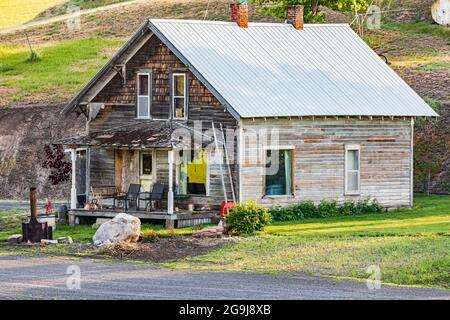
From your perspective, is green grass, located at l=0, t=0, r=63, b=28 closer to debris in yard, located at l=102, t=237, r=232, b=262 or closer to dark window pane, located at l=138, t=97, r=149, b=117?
dark window pane, located at l=138, t=97, r=149, b=117

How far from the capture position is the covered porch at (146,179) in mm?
42156

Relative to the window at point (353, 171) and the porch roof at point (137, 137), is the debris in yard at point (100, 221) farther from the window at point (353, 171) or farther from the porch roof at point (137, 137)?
the window at point (353, 171)

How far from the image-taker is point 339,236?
38031 mm

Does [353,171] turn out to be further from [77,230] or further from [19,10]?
[19,10]

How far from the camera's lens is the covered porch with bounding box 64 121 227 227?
42156mm

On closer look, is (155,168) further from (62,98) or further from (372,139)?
(62,98)

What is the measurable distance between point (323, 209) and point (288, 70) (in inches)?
197

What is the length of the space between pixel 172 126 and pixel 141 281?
14.1 metres

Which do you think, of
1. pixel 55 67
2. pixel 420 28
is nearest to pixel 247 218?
pixel 420 28

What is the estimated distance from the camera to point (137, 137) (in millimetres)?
43531

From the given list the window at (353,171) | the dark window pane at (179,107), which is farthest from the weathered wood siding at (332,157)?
the dark window pane at (179,107)

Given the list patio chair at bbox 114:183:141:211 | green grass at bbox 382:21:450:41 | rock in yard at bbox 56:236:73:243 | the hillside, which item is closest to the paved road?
rock in yard at bbox 56:236:73:243

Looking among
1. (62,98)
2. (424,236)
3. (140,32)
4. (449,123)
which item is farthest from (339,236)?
(62,98)

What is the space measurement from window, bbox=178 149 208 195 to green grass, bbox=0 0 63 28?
168 feet
